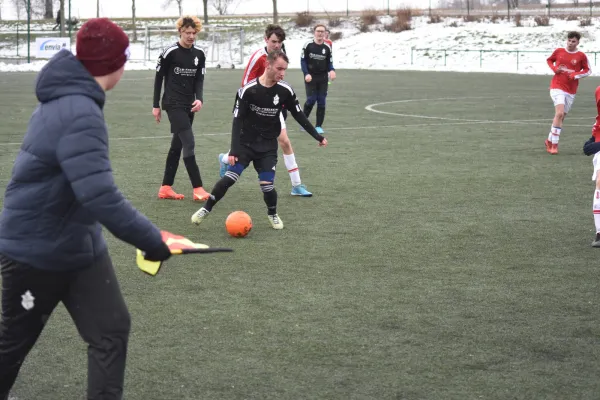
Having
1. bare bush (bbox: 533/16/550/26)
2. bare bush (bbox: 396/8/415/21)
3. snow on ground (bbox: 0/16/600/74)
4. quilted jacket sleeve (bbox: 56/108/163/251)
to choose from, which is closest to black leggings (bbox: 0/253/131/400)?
quilted jacket sleeve (bbox: 56/108/163/251)

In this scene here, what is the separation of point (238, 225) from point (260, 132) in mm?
1041

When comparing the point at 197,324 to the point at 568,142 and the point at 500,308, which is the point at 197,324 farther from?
the point at 568,142

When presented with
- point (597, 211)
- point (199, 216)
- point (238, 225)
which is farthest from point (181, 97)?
point (597, 211)

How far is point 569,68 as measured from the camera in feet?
48.8

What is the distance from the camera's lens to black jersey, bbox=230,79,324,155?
344 inches

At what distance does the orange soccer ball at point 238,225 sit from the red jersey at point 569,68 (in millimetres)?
8214

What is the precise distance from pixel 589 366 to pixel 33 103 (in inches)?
830

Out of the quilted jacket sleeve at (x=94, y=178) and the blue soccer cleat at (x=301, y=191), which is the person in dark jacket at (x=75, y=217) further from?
the blue soccer cleat at (x=301, y=191)

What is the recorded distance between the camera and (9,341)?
12.3ft

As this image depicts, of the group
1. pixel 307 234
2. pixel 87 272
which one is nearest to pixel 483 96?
pixel 307 234

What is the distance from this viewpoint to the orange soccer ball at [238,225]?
8328 millimetres

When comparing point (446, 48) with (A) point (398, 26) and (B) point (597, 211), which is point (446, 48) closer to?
(A) point (398, 26)

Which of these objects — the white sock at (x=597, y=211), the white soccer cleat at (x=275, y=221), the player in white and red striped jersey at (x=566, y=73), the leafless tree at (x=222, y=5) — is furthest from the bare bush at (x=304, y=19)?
the white sock at (x=597, y=211)

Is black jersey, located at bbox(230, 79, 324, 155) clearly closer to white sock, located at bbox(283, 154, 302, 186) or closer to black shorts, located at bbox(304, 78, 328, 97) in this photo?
white sock, located at bbox(283, 154, 302, 186)
